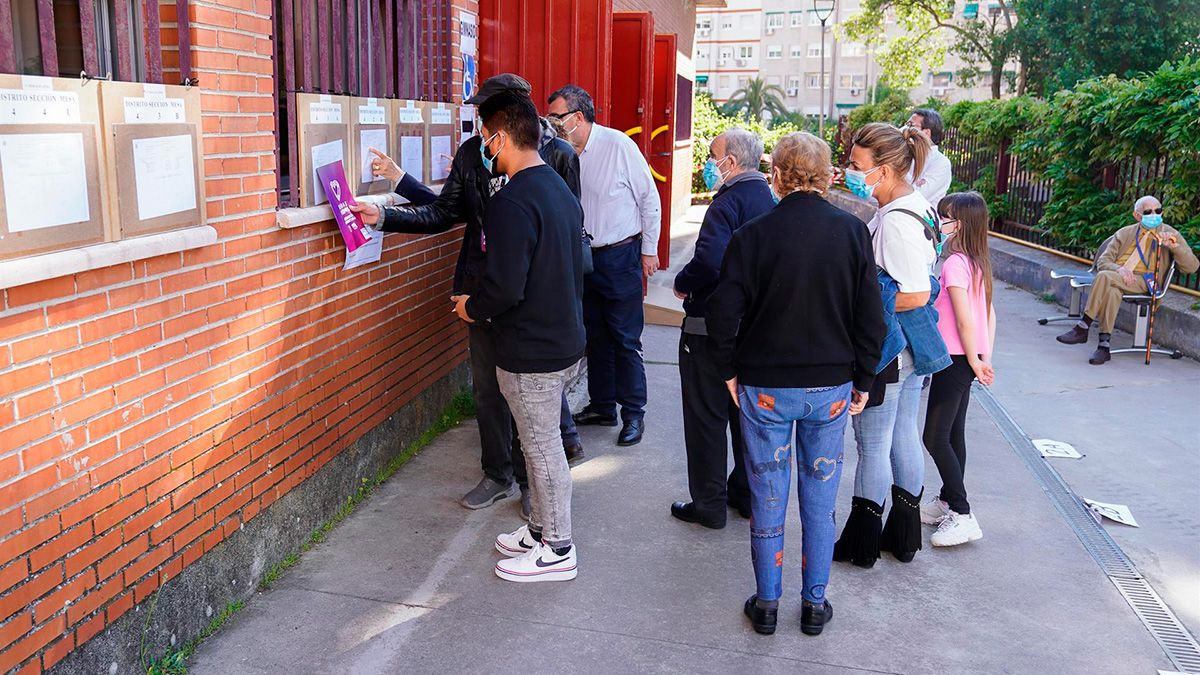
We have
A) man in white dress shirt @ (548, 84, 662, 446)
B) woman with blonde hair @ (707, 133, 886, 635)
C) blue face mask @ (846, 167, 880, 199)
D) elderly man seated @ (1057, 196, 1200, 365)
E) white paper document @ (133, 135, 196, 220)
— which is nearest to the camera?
white paper document @ (133, 135, 196, 220)

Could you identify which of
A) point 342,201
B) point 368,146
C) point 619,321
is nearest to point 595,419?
point 619,321

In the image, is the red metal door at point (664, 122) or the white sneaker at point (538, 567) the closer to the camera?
the white sneaker at point (538, 567)

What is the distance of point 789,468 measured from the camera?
374 centimetres

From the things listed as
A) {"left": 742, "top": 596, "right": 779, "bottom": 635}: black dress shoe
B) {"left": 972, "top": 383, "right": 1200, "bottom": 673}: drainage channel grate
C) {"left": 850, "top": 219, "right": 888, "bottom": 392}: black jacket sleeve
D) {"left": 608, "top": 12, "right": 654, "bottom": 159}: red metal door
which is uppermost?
{"left": 608, "top": 12, "right": 654, "bottom": 159}: red metal door

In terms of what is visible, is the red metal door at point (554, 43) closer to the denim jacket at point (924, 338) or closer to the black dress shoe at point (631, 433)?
the black dress shoe at point (631, 433)

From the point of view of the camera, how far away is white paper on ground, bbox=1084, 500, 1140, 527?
5.03m

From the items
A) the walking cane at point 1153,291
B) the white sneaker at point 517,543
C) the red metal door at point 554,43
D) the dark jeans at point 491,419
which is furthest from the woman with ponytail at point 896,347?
the walking cane at point 1153,291

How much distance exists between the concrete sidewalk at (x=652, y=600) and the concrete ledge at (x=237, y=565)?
0.37ft

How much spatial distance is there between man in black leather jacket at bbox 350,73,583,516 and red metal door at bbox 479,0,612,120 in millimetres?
2192

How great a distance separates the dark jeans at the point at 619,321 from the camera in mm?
5977

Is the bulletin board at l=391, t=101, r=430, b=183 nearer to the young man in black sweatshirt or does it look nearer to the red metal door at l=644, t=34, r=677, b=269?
the young man in black sweatshirt

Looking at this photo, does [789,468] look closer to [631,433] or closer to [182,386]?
[182,386]

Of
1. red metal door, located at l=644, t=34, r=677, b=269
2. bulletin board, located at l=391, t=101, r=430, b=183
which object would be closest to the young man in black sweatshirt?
bulletin board, located at l=391, t=101, r=430, b=183

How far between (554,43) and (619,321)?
7.56ft
